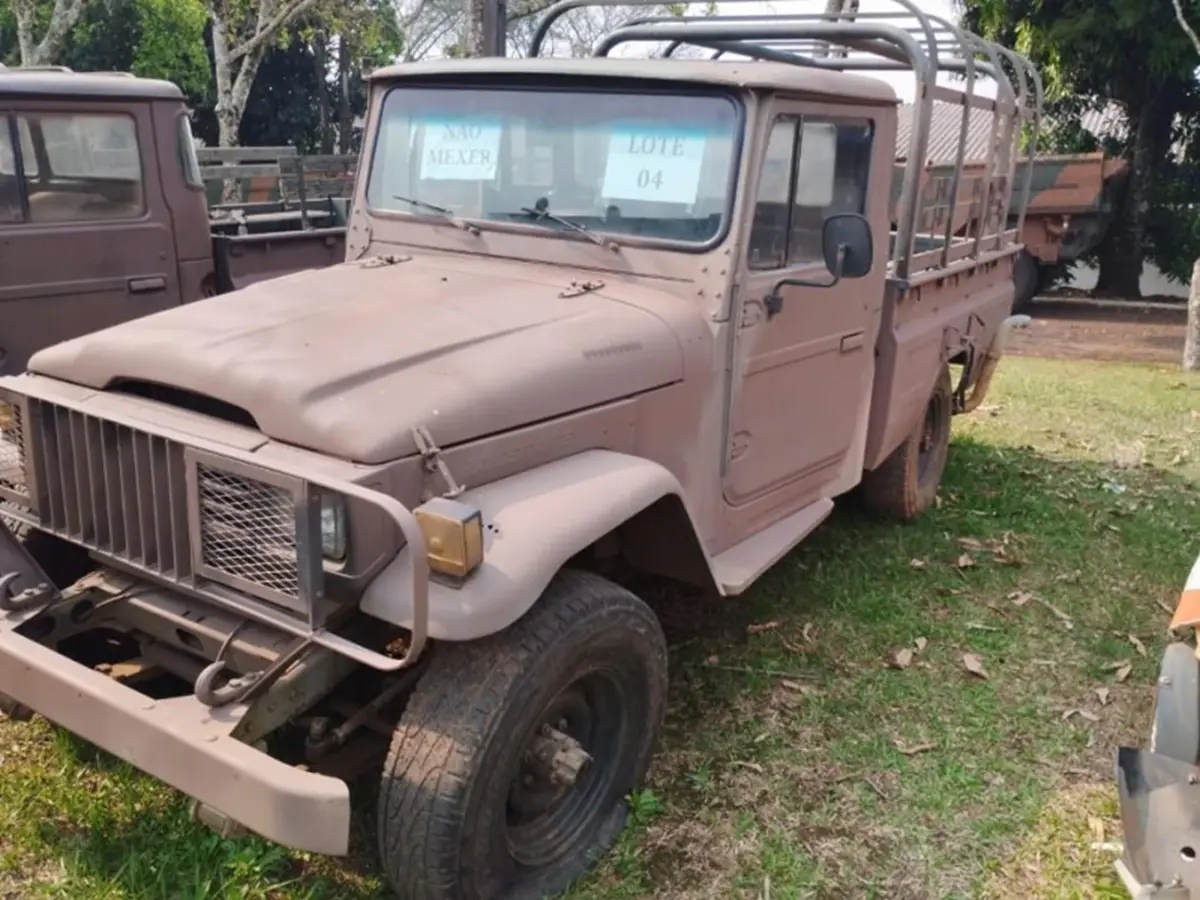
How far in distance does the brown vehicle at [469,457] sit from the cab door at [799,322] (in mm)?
14

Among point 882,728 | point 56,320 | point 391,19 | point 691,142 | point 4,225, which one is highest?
point 391,19

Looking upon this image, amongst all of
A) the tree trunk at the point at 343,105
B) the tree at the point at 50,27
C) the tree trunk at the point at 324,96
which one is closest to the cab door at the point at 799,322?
the tree at the point at 50,27

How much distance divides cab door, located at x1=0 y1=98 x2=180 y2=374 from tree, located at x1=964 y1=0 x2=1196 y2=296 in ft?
40.4

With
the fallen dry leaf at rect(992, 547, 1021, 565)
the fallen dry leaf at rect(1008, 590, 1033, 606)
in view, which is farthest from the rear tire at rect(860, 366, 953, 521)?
the fallen dry leaf at rect(1008, 590, 1033, 606)

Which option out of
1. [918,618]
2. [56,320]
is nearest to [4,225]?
[56,320]

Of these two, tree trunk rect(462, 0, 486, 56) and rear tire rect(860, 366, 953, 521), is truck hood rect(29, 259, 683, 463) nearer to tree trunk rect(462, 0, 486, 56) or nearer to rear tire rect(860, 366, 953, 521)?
rear tire rect(860, 366, 953, 521)

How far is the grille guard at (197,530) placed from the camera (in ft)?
7.65

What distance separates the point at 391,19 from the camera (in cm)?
2244

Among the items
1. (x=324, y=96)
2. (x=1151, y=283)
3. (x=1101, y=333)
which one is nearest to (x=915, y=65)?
(x=1101, y=333)

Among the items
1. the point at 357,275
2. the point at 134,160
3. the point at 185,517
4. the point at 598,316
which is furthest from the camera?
the point at 134,160

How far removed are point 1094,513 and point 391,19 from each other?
19622 mm

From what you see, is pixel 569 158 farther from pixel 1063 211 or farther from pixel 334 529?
pixel 1063 211

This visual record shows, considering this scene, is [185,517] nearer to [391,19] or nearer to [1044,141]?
[1044,141]

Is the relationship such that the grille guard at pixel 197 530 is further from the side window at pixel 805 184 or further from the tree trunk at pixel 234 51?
the tree trunk at pixel 234 51
